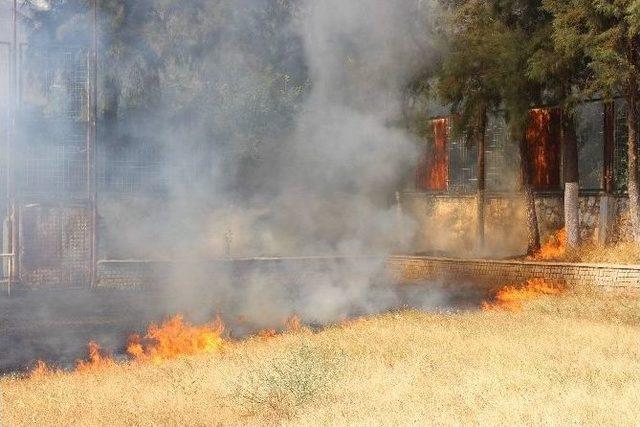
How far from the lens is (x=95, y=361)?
11484mm

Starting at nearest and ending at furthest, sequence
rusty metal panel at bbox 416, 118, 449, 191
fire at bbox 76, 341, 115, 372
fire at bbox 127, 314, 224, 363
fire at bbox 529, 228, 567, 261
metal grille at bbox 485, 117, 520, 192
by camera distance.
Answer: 1. fire at bbox 76, 341, 115, 372
2. fire at bbox 127, 314, 224, 363
3. fire at bbox 529, 228, 567, 261
4. metal grille at bbox 485, 117, 520, 192
5. rusty metal panel at bbox 416, 118, 449, 191

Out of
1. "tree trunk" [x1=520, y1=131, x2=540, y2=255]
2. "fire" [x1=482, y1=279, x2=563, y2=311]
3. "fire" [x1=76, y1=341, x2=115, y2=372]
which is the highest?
"tree trunk" [x1=520, y1=131, x2=540, y2=255]

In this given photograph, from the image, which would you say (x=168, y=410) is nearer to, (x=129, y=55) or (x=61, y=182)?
(x=61, y=182)

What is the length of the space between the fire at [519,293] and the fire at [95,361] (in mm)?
6709

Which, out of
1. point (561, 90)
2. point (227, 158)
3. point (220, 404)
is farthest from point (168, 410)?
point (227, 158)

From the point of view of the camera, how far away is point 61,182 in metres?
18.9

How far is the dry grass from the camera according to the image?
755 centimetres

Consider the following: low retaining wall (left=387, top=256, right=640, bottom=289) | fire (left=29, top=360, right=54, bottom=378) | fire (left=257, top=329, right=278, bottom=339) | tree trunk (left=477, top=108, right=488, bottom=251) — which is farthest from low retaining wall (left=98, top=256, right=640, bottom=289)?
fire (left=29, top=360, right=54, bottom=378)

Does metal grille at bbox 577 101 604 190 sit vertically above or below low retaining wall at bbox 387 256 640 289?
above

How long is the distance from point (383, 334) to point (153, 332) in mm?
3906

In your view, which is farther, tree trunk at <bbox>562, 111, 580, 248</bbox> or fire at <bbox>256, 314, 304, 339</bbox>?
tree trunk at <bbox>562, 111, 580, 248</bbox>

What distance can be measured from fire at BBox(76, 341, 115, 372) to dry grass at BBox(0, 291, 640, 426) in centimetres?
47

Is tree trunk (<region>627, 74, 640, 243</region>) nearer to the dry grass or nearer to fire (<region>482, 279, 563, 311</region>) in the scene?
fire (<region>482, 279, 563, 311</region>)

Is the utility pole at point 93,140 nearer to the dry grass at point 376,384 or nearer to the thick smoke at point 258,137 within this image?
the thick smoke at point 258,137
